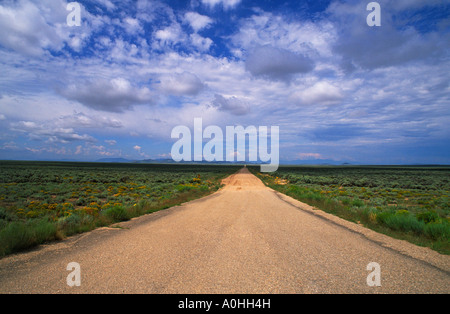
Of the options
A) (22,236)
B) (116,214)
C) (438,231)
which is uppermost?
(22,236)

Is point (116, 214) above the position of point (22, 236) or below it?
below

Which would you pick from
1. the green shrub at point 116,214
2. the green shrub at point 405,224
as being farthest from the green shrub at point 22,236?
the green shrub at point 405,224

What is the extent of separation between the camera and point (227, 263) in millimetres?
4938

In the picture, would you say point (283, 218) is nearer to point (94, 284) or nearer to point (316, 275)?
point (316, 275)

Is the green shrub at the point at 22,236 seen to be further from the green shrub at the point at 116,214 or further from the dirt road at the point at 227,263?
the green shrub at the point at 116,214

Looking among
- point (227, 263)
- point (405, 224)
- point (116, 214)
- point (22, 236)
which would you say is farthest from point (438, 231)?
point (22, 236)

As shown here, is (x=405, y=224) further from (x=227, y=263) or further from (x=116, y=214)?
(x=116, y=214)

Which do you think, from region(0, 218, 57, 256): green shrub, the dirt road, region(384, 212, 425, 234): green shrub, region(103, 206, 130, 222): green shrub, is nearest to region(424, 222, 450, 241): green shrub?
region(384, 212, 425, 234): green shrub

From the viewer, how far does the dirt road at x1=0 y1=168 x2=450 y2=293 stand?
393 cm

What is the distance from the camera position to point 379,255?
5.59 metres

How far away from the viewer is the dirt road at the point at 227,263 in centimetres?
393

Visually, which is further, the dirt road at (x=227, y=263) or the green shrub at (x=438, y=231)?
the green shrub at (x=438, y=231)
